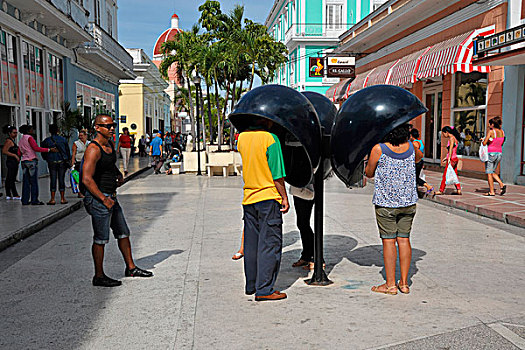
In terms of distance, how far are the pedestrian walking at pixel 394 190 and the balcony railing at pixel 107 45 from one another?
61.6 feet

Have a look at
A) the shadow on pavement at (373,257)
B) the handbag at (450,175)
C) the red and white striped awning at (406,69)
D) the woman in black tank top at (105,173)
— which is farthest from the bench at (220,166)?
the woman in black tank top at (105,173)

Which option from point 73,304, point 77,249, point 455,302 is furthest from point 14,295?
point 455,302

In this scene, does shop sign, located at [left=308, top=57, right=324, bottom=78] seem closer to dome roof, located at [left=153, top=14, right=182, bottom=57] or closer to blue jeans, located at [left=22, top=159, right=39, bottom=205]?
blue jeans, located at [left=22, top=159, right=39, bottom=205]

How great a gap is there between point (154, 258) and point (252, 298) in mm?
2067

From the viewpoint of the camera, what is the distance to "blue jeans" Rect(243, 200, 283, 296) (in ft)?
14.3

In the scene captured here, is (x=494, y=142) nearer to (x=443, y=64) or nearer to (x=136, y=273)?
(x=443, y=64)

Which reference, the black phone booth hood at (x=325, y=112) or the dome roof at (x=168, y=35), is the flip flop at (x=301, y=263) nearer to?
the black phone booth hood at (x=325, y=112)

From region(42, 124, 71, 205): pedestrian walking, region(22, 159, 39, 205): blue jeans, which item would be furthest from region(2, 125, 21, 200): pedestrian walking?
region(42, 124, 71, 205): pedestrian walking

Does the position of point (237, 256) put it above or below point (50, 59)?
below

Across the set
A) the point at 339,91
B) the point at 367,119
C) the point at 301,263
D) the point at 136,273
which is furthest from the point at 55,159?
the point at 339,91

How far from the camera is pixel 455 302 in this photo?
4.35 metres

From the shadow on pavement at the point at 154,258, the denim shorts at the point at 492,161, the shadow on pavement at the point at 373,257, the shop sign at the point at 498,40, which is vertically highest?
the shop sign at the point at 498,40

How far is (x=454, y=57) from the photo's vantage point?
1416 cm

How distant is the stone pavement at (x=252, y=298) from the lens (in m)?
3.62
